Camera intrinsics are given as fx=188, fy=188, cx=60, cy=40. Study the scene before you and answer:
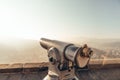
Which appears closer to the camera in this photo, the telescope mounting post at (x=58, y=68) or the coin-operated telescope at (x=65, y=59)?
the coin-operated telescope at (x=65, y=59)

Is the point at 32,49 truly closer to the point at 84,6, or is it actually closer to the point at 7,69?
the point at 7,69

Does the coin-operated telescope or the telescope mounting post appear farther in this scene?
the telescope mounting post

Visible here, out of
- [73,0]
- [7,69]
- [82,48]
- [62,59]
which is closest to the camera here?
[82,48]

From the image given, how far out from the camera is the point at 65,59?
2.71 feet

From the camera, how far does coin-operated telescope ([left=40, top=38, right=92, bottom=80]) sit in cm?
73

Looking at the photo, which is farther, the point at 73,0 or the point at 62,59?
the point at 73,0

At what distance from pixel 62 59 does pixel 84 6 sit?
610 millimetres

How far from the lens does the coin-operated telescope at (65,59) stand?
0.73 meters

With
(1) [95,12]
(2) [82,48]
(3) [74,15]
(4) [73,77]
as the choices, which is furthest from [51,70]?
(1) [95,12]

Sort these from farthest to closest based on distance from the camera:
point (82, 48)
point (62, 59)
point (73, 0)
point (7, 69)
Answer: point (73, 0) < point (7, 69) < point (62, 59) < point (82, 48)

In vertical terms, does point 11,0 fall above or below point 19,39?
above

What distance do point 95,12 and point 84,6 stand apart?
10 centimetres

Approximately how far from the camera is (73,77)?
900 millimetres

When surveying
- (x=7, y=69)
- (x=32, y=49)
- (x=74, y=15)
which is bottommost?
(x=7, y=69)
